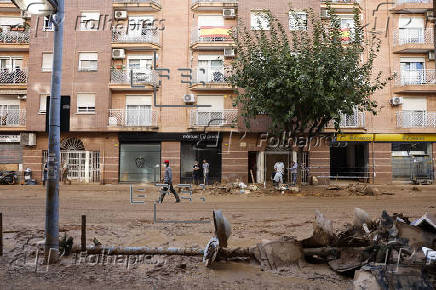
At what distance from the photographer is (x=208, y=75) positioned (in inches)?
837

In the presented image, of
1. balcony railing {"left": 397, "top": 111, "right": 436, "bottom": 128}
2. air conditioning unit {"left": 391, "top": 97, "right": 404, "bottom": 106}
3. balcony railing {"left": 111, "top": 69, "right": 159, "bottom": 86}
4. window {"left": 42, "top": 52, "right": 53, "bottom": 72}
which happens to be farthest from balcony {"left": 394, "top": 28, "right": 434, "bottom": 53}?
window {"left": 42, "top": 52, "right": 53, "bottom": 72}

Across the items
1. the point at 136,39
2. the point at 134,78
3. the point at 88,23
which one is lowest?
the point at 134,78

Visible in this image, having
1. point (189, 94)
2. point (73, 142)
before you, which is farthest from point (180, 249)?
point (73, 142)

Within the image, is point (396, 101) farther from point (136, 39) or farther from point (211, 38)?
point (136, 39)

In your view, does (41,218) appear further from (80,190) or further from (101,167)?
(101,167)

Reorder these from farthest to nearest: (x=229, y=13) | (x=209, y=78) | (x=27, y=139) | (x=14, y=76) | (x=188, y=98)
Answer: (x=14, y=76), (x=209, y=78), (x=229, y=13), (x=27, y=139), (x=188, y=98)

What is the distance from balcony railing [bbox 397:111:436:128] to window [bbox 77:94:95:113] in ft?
67.9

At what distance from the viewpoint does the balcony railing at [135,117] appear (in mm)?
20891

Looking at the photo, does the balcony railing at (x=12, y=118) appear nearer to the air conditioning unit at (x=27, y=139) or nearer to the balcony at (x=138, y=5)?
the air conditioning unit at (x=27, y=139)

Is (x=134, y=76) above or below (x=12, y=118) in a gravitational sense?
above

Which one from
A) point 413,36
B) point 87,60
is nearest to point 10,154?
point 87,60

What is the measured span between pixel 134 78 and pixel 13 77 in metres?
8.55

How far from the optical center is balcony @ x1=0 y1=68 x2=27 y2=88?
21672 mm

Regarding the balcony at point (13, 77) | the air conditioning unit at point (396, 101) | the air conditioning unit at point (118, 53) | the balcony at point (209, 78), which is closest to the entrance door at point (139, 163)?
the balcony at point (209, 78)
